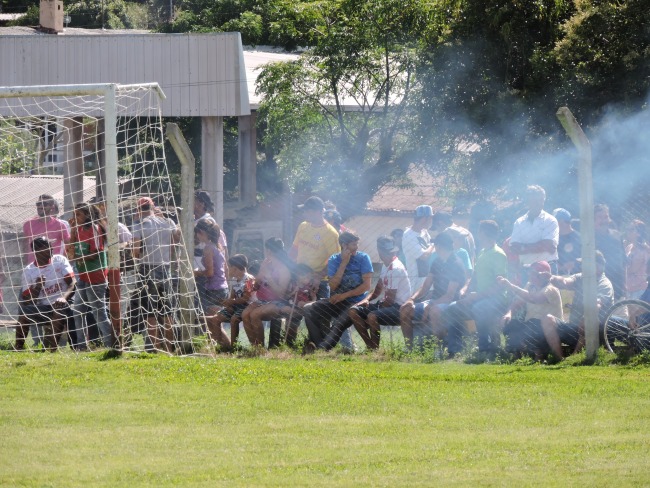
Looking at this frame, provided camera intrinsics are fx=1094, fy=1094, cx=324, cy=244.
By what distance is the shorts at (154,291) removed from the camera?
11258mm

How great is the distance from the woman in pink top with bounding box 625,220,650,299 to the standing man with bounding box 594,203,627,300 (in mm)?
106

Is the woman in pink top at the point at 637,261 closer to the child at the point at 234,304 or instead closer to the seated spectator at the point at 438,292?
the seated spectator at the point at 438,292

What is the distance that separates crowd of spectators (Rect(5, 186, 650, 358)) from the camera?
10.9m

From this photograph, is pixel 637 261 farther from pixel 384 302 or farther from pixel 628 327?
pixel 384 302

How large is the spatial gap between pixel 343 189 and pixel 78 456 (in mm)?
17456

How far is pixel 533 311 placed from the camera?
1068 cm

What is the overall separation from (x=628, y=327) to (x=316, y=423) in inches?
150

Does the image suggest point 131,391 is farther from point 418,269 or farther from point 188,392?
point 418,269

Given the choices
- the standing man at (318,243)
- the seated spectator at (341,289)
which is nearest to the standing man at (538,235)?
the seated spectator at (341,289)

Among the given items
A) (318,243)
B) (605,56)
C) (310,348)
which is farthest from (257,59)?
(310,348)

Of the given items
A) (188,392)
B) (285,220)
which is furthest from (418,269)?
(285,220)

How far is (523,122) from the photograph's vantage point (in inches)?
672

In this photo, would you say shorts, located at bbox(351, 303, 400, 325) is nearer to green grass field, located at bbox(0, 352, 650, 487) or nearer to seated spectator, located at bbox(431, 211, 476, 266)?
green grass field, located at bbox(0, 352, 650, 487)

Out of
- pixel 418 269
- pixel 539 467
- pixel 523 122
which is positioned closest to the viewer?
pixel 539 467
